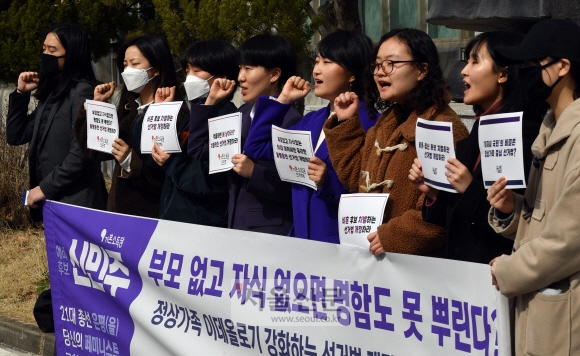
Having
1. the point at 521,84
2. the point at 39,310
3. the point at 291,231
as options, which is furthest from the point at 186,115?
the point at 521,84

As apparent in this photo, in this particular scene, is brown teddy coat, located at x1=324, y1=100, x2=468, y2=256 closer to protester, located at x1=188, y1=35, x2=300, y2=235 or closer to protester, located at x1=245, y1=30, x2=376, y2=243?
protester, located at x1=245, y1=30, x2=376, y2=243

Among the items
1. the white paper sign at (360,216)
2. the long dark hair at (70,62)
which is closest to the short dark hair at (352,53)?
the white paper sign at (360,216)

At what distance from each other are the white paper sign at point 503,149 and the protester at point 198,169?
84.7 inches

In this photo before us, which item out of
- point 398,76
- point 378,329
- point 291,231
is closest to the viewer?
point 378,329

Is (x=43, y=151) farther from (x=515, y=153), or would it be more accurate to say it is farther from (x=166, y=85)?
(x=515, y=153)

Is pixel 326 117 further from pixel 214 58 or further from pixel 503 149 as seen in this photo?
pixel 503 149

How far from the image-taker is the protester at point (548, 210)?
289 cm

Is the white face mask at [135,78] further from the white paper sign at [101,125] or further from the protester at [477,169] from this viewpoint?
the protester at [477,169]

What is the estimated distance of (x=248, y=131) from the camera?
4969 millimetres

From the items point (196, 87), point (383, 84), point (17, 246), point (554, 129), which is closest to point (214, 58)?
point (196, 87)

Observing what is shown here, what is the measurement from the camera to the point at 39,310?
6.10 m

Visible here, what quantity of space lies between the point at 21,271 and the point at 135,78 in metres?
3.30

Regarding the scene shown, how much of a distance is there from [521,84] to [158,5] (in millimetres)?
6386

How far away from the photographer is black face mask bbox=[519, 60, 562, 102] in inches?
122
